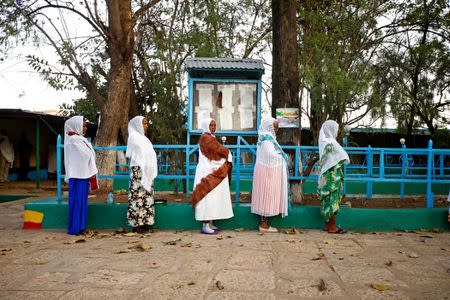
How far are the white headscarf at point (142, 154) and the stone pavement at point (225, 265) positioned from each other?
0.74 metres

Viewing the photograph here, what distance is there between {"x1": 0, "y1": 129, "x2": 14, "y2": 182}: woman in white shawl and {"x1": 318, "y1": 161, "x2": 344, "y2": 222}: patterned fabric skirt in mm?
10894

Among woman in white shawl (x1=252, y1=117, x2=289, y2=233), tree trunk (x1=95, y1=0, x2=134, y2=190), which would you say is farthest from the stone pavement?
tree trunk (x1=95, y1=0, x2=134, y2=190)

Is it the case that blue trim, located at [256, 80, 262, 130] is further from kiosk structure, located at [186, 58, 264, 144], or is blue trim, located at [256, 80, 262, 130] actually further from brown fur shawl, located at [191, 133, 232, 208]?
brown fur shawl, located at [191, 133, 232, 208]

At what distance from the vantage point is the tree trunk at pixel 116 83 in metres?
9.51

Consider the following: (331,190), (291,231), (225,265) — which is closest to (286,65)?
(331,190)

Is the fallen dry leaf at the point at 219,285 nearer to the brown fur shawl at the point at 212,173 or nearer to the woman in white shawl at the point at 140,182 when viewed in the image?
the brown fur shawl at the point at 212,173

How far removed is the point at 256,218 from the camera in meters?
6.14

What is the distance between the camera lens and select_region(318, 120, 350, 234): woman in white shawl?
19.1 feet

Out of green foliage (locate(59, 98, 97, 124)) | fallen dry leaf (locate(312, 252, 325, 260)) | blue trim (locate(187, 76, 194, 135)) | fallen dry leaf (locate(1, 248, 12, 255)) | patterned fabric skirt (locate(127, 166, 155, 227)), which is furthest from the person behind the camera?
green foliage (locate(59, 98, 97, 124))

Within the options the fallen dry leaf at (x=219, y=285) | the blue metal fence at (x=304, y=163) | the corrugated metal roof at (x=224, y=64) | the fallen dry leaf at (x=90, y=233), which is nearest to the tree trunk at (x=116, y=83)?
the blue metal fence at (x=304, y=163)

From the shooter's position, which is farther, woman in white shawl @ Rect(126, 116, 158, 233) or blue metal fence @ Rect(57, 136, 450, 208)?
blue metal fence @ Rect(57, 136, 450, 208)

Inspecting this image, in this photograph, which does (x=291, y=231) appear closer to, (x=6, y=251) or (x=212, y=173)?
(x=212, y=173)

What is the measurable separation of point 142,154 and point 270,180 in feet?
5.60

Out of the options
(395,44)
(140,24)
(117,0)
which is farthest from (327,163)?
(395,44)
